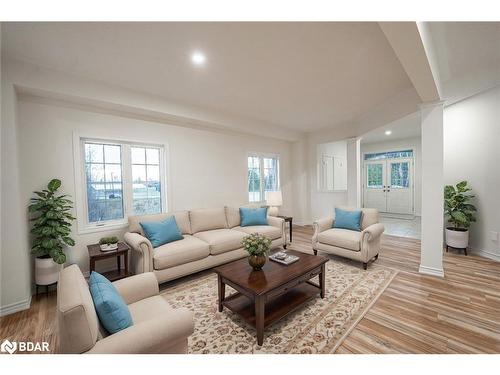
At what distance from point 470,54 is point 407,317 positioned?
2810mm

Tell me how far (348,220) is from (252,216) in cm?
165

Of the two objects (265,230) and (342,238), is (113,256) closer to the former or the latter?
(265,230)

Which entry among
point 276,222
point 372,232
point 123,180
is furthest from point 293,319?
point 123,180

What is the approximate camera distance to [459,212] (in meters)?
3.45

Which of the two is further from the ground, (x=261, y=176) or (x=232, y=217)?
(x=261, y=176)

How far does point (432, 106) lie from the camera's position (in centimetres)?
275

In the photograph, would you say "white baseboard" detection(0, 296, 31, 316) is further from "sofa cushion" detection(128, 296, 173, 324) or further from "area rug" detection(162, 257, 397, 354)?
"sofa cushion" detection(128, 296, 173, 324)

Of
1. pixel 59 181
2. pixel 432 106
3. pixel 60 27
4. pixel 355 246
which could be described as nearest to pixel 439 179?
pixel 432 106

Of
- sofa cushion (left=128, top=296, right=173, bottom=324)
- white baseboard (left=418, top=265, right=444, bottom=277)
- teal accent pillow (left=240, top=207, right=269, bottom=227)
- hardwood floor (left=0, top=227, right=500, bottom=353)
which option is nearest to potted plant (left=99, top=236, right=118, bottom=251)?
hardwood floor (left=0, top=227, right=500, bottom=353)

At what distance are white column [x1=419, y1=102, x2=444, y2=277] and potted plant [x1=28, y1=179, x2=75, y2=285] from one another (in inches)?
179

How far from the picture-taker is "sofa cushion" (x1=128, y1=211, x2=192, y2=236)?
10.0 ft

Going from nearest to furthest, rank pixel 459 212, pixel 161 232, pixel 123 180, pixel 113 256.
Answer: pixel 113 256, pixel 161 232, pixel 123 180, pixel 459 212

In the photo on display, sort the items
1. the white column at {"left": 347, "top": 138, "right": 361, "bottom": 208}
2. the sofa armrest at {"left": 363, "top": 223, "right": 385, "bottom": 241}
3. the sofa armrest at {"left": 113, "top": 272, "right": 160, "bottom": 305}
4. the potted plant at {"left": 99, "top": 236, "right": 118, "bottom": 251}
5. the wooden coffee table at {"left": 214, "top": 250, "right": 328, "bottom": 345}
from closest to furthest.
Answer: the sofa armrest at {"left": 113, "top": 272, "right": 160, "bottom": 305} → the wooden coffee table at {"left": 214, "top": 250, "right": 328, "bottom": 345} → the potted plant at {"left": 99, "top": 236, "right": 118, "bottom": 251} → the sofa armrest at {"left": 363, "top": 223, "right": 385, "bottom": 241} → the white column at {"left": 347, "top": 138, "right": 361, "bottom": 208}
